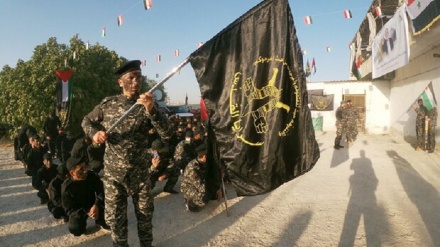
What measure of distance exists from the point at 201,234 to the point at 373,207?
3.04 metres

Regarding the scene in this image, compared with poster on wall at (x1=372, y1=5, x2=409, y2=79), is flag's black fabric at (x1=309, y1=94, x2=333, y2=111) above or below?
below

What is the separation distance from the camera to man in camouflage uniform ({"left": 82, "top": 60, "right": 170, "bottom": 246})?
299 cm

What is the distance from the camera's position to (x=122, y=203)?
318 cm

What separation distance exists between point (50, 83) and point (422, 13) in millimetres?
13227

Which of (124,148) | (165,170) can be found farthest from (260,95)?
(165,170)

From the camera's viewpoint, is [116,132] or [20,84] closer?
[116,132]

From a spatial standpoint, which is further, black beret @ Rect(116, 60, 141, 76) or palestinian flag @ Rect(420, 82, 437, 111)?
palestinian flag @ Rect(420, 82, 437, 111)

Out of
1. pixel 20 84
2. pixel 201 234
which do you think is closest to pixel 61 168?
pixel 201 234

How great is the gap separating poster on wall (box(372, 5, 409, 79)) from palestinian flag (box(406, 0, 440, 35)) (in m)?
0.51

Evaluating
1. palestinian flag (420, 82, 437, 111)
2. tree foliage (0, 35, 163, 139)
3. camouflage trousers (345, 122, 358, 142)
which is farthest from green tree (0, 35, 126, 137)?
palestinian flag (420, 82, 437, 111)

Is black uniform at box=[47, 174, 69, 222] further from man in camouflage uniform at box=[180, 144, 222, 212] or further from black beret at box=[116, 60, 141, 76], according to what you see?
black beret at box=[116, 60, 141, 76]

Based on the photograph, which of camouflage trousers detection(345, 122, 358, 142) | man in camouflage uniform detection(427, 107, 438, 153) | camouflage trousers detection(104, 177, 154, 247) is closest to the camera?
camouflage trousers detection(104, 177, 154, 247)

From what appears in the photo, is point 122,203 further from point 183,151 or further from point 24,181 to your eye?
point 24,181

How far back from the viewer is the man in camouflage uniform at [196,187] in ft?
15.9
